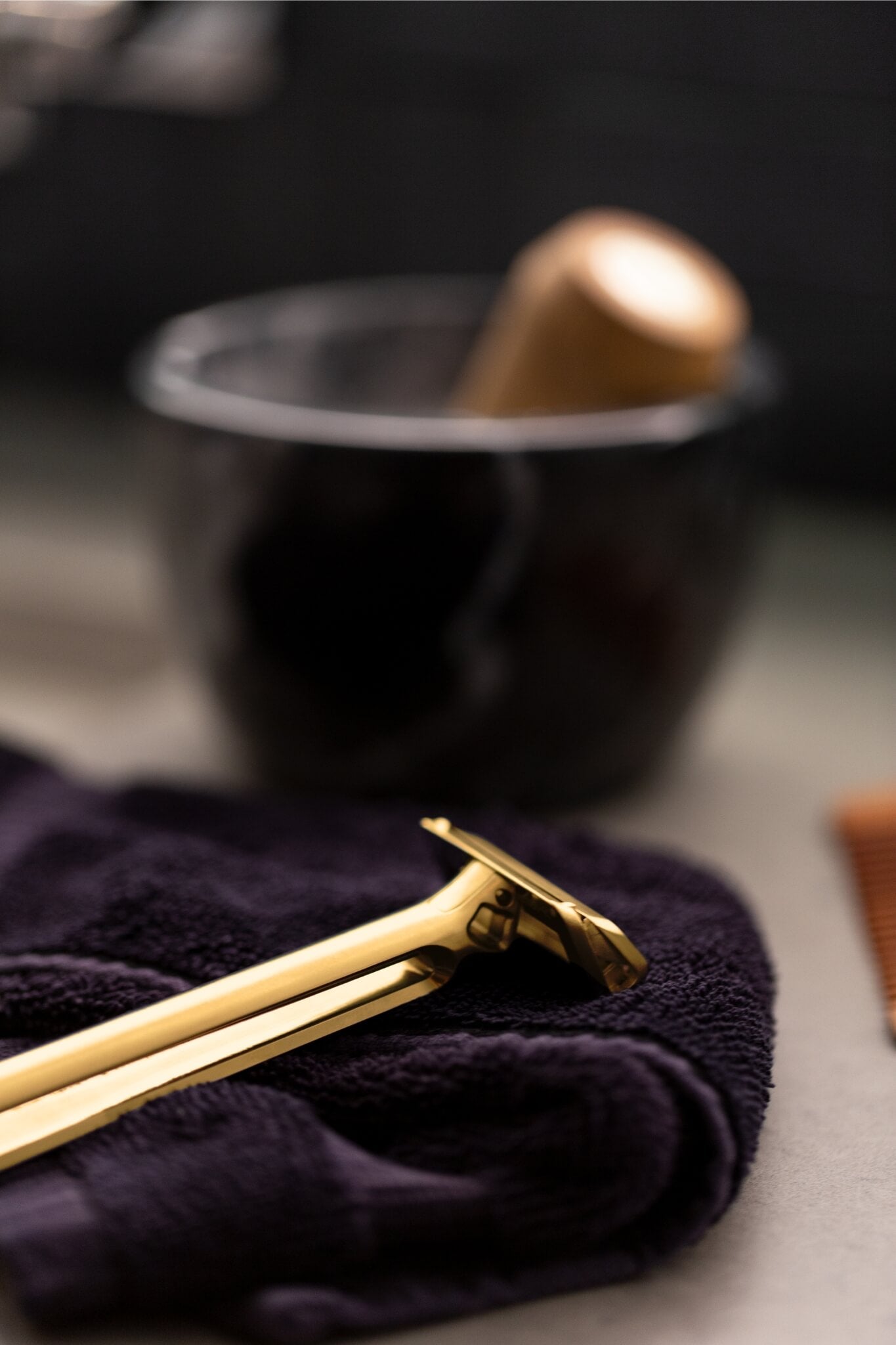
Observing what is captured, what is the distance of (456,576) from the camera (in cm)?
56

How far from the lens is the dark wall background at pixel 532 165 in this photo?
94 cm

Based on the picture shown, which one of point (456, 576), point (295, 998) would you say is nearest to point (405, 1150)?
point (295, 998)

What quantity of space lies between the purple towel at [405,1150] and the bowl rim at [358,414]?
227 millimetres

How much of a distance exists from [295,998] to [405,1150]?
0.05m

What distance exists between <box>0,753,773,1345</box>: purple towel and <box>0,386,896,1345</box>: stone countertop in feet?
0.07

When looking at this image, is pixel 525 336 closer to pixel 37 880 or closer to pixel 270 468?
pixel 270 468

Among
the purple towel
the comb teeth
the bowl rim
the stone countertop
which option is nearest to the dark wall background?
the stone countertop

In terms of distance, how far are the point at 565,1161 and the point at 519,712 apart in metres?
0.28

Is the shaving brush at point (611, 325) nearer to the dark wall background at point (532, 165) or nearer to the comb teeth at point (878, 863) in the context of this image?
the comb teeth at point (878, 863)

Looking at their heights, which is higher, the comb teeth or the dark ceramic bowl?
the dark ceramic bowl

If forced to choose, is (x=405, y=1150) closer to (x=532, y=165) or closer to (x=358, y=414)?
(x=358, y=414)

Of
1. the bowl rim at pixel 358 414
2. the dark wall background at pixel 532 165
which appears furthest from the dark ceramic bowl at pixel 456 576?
the dark wall background at pixel 532 165

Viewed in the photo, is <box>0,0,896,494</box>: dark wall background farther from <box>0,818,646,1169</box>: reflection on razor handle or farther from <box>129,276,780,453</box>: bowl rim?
<box>0,818,646,1169</box>: reflection on razor handle

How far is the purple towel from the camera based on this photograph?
325mm
